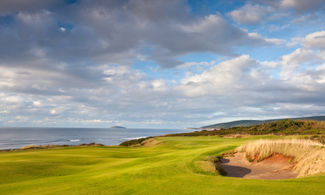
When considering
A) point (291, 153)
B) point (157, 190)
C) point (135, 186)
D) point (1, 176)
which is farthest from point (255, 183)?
point (1, 176)

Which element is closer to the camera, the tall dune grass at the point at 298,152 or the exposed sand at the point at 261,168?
the tall dune grass at the point at 298,152

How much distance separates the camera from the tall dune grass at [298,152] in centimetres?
959

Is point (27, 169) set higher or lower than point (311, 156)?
lower

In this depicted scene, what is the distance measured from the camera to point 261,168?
11930 mm

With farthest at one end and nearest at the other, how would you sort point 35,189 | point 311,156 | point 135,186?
point 311,156, point 35,189, point 135,186

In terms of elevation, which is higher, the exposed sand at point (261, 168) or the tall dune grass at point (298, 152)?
the tall dune grass at point (298, 152)

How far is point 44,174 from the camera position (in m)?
13.7

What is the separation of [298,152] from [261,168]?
211 centimetres

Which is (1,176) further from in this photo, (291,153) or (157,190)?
(291,153)

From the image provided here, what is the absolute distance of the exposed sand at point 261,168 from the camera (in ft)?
34.4

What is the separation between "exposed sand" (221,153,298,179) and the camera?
10.5m

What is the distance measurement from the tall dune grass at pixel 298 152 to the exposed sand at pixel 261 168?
319 millimetres

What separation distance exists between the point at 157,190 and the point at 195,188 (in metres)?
1.29

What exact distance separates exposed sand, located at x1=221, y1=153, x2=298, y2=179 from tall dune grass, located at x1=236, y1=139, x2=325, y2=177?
32 cm
